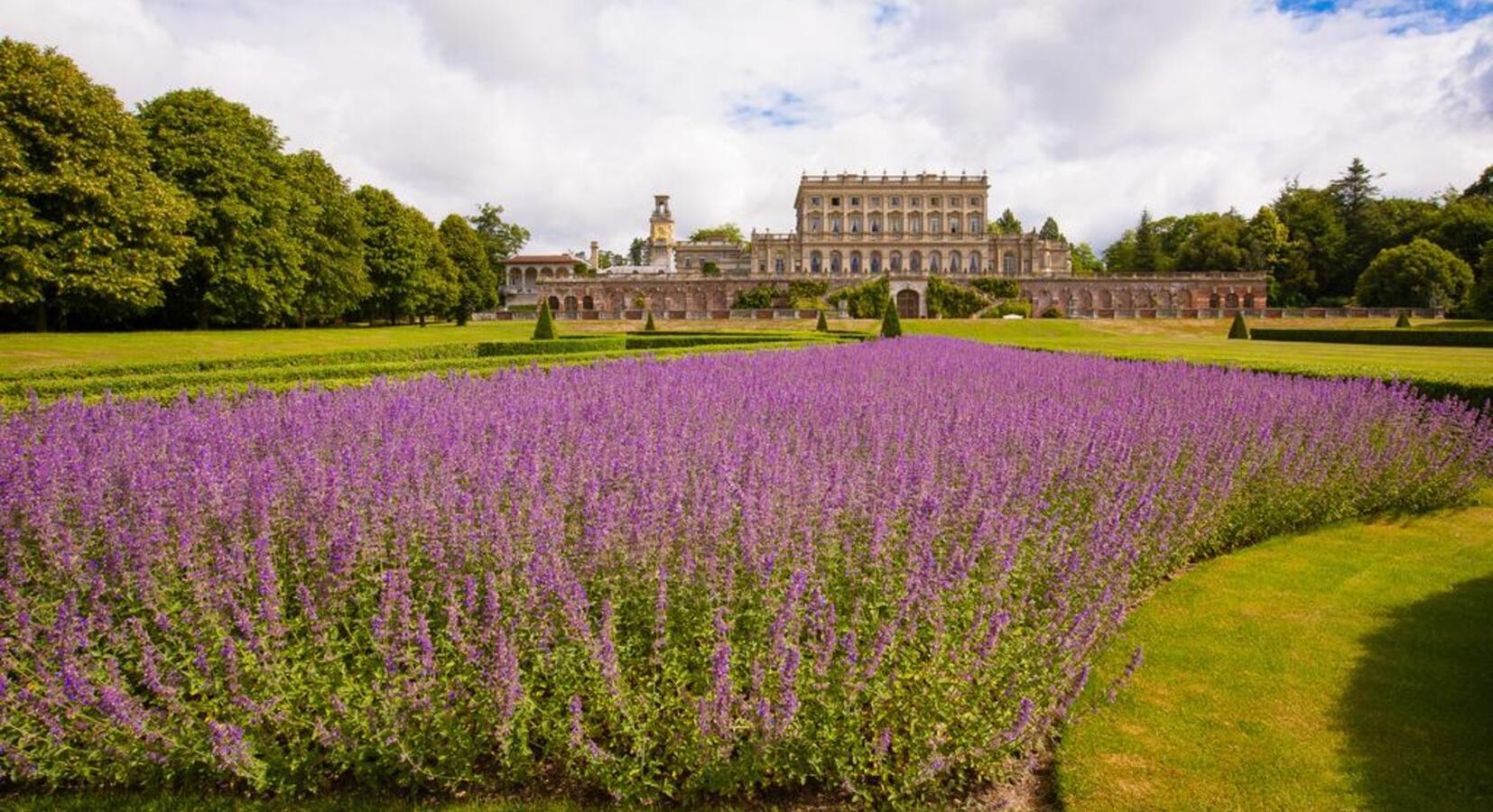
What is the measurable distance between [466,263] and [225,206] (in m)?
26.9

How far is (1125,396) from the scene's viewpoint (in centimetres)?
861

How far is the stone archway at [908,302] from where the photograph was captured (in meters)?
68.6

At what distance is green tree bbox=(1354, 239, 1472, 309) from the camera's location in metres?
54.3

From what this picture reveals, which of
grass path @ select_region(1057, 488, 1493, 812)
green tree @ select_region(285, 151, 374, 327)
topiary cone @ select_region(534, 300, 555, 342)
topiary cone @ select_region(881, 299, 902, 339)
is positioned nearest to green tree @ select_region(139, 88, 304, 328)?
green tree @ select_region(285, 151, 374, 327)

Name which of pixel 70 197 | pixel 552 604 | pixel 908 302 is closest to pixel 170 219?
pixel 70 197

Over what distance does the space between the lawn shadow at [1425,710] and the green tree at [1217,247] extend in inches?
3124

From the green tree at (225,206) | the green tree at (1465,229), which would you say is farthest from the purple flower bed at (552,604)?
the green tree at (1465,229)

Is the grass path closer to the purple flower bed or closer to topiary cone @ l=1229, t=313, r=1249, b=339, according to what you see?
the purple flower bed

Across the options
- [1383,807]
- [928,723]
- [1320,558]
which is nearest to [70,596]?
[928,723]

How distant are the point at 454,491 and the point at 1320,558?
21.8 ft

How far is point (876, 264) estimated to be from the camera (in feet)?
272

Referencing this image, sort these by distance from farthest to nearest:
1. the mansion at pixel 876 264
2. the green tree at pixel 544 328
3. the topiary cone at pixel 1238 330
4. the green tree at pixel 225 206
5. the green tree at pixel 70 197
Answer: the mansion at pixel 876 264 → the topiary cone at pixel 1238 330 → the green tree at pixel 544 328 → the green tree at pixel 225 206 → the green tree at pixel 70 197

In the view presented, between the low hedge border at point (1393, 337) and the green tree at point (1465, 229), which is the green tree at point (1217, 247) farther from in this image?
the low hedge border at point (1393, 337)

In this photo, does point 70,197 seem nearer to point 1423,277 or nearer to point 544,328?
point 544,328
